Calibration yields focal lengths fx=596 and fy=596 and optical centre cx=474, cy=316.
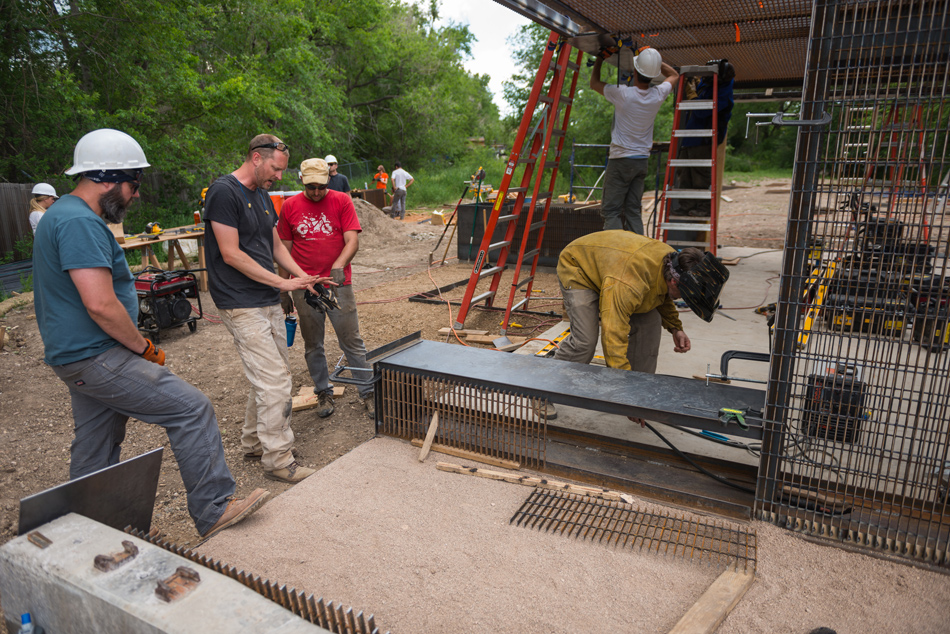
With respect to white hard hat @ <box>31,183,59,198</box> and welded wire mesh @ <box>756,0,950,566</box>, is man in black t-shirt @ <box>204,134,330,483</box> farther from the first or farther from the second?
white hard hat @ <box>31,183,59,198</box>

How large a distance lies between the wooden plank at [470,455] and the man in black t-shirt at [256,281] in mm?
857

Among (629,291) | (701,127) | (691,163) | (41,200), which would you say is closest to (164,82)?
(41,200)

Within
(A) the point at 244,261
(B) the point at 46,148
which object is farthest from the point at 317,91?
(A) the point at 244,261

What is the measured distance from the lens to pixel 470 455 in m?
3.79

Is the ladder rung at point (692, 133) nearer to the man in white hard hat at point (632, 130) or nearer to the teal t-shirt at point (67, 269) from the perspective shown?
the man in white hard hat at point (632, 130)

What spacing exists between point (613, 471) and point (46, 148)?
563 inches

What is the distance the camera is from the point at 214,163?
1466 centimetres

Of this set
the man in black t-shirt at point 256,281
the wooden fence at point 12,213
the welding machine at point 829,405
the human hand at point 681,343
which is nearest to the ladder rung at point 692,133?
the human hand at point 681,343

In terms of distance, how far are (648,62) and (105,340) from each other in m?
5.23

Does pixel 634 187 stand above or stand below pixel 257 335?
above

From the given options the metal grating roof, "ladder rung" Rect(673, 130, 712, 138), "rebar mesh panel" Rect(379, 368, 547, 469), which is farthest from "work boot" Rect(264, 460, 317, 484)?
"ladder rung" Rect(673, 130, 712, 138)

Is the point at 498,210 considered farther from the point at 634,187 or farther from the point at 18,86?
the point at 18,86

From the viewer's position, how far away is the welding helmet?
3.44 meters

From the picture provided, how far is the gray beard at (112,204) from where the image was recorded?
278cm
